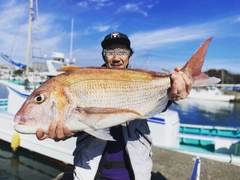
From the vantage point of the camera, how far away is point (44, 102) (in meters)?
2.06

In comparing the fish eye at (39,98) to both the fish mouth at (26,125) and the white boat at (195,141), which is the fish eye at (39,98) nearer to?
the fish mouth at (26,125)

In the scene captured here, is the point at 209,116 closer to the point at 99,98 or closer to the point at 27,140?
the point at 27,140

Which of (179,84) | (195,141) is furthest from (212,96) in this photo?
(179,84)

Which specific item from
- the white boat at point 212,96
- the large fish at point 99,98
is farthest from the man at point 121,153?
the white boat at point 212,96

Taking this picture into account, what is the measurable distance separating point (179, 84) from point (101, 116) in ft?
2.65

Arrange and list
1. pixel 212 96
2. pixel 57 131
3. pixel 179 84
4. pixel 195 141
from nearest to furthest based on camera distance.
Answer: pixel 57 131, pixel 179 84, pixel 195 141, pixel 212 96

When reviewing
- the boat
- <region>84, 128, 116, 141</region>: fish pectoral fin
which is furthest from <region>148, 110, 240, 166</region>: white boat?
<region>84, 128, 116, 141</region>: fish pectoral fin

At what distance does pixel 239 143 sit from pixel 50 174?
7.31m

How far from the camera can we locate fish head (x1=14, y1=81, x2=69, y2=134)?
78.7 inches

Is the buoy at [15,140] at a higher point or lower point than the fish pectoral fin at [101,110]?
lower

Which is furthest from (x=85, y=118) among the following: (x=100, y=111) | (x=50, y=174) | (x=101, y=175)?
(x=50, y=174)

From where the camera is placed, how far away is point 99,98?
2.09m

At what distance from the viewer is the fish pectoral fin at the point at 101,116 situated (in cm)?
200

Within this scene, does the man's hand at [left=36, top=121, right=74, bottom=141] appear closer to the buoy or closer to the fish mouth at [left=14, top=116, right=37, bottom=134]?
the fish mouth at [left=14, top=116, right=37, bottom=134]
